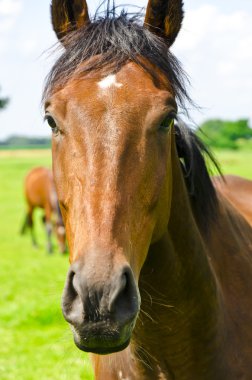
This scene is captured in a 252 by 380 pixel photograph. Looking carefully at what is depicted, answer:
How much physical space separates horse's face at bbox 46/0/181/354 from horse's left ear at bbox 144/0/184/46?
1.26 ft

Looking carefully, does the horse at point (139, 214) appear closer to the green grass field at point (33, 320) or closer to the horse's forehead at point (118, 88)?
the horse's forehead at point (118, 88)

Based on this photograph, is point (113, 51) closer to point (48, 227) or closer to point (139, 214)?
point (139, 214)

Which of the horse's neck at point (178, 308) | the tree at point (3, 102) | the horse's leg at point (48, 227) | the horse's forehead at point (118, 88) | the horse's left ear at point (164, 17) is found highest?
the horse's left ear at point (164, 17)

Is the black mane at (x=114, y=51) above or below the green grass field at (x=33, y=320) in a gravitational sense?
above

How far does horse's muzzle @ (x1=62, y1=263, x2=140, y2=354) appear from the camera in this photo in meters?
1.87

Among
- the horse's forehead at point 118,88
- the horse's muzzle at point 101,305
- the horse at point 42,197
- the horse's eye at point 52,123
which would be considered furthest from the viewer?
the horse at point 42,197

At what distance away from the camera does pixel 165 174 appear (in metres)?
2.38

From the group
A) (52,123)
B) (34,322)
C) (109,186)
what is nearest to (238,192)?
(52,123)

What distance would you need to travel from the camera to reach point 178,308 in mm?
2695

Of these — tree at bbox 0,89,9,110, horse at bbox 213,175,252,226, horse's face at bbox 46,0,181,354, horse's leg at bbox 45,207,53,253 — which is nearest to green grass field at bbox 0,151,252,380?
horse's leg at bbox 45,207,53,253

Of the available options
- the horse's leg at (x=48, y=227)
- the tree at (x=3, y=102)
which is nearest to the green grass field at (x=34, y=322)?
the horse's leg at (x=48, y=227)

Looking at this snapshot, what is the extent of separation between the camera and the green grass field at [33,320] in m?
5.70

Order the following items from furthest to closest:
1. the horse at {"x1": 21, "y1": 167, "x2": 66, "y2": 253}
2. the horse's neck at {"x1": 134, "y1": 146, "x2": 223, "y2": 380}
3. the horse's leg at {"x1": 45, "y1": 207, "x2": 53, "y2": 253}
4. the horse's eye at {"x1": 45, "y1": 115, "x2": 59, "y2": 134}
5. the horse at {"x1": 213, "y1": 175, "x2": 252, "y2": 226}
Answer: the horse at {"x1": 21, "y1": 167, "x2": 66, "y2": 253} → the horse's leg at {"x1": 45, "y1": 207, "x2": 53, "y2": 253} → the horse at {"x1": 213, "y1": 175, "x2": 252, "y2": 226} → the horse's neck at {"x1": 134, "y1": 146, "x2": 223, "y2": 380} → the horse's eye at {"x1": 45, "y1": 115, "x2": 59, "y2": 134}

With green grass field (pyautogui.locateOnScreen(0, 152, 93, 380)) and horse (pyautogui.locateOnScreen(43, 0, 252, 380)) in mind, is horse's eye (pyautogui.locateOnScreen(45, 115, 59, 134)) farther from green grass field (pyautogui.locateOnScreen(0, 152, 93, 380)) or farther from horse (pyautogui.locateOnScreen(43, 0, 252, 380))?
green grass field (pyautogui.locateOnScreen(0, 152, 93, 380))
